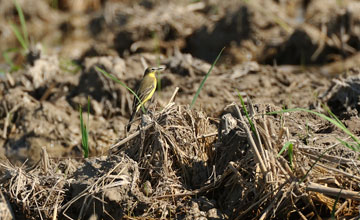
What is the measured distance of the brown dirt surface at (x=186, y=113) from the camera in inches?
Result: 171

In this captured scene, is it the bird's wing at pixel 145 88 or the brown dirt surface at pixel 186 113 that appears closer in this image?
the brown dirt surface at pixel 186 113

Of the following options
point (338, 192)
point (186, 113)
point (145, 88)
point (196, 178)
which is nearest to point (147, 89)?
point (145, 88)

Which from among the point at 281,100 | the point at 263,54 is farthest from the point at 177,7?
the point at 281,100

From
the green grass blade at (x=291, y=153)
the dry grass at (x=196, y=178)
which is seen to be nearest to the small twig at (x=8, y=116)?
the dry grass at (x=196, y=178)

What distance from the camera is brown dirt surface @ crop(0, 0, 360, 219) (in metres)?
4.34

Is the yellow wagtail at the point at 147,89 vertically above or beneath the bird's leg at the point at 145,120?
beneath

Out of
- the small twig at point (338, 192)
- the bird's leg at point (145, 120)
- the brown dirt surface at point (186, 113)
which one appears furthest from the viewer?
the bird's leg at point (145, 120)

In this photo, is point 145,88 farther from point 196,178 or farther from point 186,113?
point 196,178

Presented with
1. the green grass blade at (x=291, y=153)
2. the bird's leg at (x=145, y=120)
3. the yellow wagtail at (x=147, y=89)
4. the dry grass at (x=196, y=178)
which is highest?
the green grass blade at (x=291, y=153)

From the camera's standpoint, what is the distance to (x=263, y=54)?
10086 mm

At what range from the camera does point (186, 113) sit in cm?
491

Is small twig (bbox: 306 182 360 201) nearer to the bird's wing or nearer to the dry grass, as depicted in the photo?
the dry grass

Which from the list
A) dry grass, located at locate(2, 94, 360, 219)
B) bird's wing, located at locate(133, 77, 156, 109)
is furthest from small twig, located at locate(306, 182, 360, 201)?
bird's wing, located at locate(133, 77, 156, 109)

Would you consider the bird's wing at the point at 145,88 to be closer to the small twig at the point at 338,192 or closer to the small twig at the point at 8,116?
the small twig at the point at 8,116
